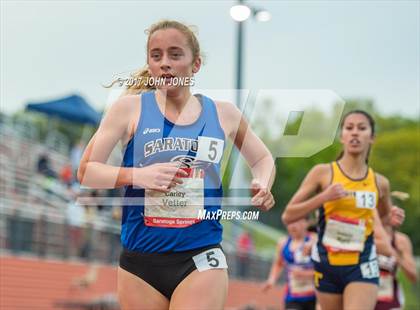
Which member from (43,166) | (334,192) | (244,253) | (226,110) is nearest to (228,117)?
(226,110)

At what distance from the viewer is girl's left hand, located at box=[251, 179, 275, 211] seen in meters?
4.33

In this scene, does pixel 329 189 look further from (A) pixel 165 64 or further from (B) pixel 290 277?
(B) pixel 290 277

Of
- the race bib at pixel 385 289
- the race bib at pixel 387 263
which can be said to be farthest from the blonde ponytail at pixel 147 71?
the race bib at pixel 387 263

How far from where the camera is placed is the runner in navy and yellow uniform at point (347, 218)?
6.61 m

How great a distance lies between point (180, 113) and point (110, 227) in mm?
12125

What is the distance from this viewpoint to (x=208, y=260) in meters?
4.41

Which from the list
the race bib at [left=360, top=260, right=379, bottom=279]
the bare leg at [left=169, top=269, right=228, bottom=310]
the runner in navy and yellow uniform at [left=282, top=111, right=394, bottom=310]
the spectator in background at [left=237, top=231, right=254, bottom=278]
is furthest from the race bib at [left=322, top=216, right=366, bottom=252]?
the spectator in background at [left=237, top=231, right=254, bottom=278]

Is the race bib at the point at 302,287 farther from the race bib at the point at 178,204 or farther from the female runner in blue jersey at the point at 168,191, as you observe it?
the race bib at the point at 178,204

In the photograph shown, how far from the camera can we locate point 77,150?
58.8ft

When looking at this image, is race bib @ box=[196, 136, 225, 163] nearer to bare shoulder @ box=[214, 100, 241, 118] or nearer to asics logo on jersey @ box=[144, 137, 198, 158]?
asics logo on jersey @ box=[144, 137, 198, 158]

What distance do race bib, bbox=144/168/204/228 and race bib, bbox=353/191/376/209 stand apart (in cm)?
249

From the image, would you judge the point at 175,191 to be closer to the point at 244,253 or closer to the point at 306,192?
the point at 306,192

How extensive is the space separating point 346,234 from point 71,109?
1261 centimetres

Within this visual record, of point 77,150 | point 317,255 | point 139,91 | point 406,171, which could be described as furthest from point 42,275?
point 406,171
